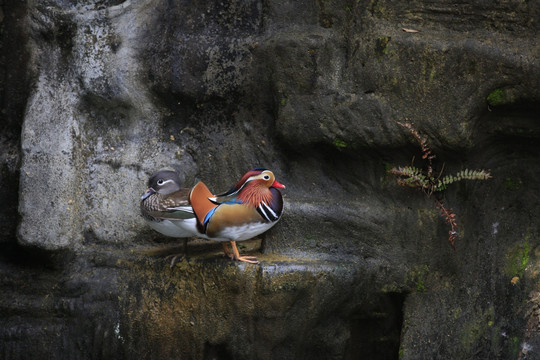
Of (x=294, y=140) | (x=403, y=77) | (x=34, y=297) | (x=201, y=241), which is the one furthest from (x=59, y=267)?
(x=403, y=77)

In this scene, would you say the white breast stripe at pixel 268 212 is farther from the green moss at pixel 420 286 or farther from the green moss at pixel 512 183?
the green moss at pixel 512 183

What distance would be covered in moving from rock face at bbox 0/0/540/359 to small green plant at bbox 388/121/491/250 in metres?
0.07

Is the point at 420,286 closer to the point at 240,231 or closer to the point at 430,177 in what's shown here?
the point at 430,177

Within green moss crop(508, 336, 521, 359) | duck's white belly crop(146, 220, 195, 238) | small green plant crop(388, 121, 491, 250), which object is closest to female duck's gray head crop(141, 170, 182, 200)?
duck's white belly crop(146, 220, 195, 238)

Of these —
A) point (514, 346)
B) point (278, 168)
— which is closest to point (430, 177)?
point (278, 168)

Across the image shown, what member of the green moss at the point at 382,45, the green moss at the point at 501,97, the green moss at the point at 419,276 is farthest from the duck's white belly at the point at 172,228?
the green moss at the point at 501,97

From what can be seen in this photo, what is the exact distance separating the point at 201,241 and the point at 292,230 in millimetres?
589

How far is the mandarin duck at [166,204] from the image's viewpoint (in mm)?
3982

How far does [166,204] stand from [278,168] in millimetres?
900

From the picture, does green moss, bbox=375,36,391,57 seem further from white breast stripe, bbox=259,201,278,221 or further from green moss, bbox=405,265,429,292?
green moss, bbox=405,265,429,292

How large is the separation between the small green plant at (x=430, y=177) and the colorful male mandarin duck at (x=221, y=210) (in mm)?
789

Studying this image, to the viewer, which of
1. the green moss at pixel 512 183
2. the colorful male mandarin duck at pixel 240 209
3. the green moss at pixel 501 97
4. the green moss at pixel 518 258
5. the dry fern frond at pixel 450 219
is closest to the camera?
the colorful male mandarin duck at pixel 240 209

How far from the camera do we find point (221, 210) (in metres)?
3.95

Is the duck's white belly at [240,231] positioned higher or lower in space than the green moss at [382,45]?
lower
